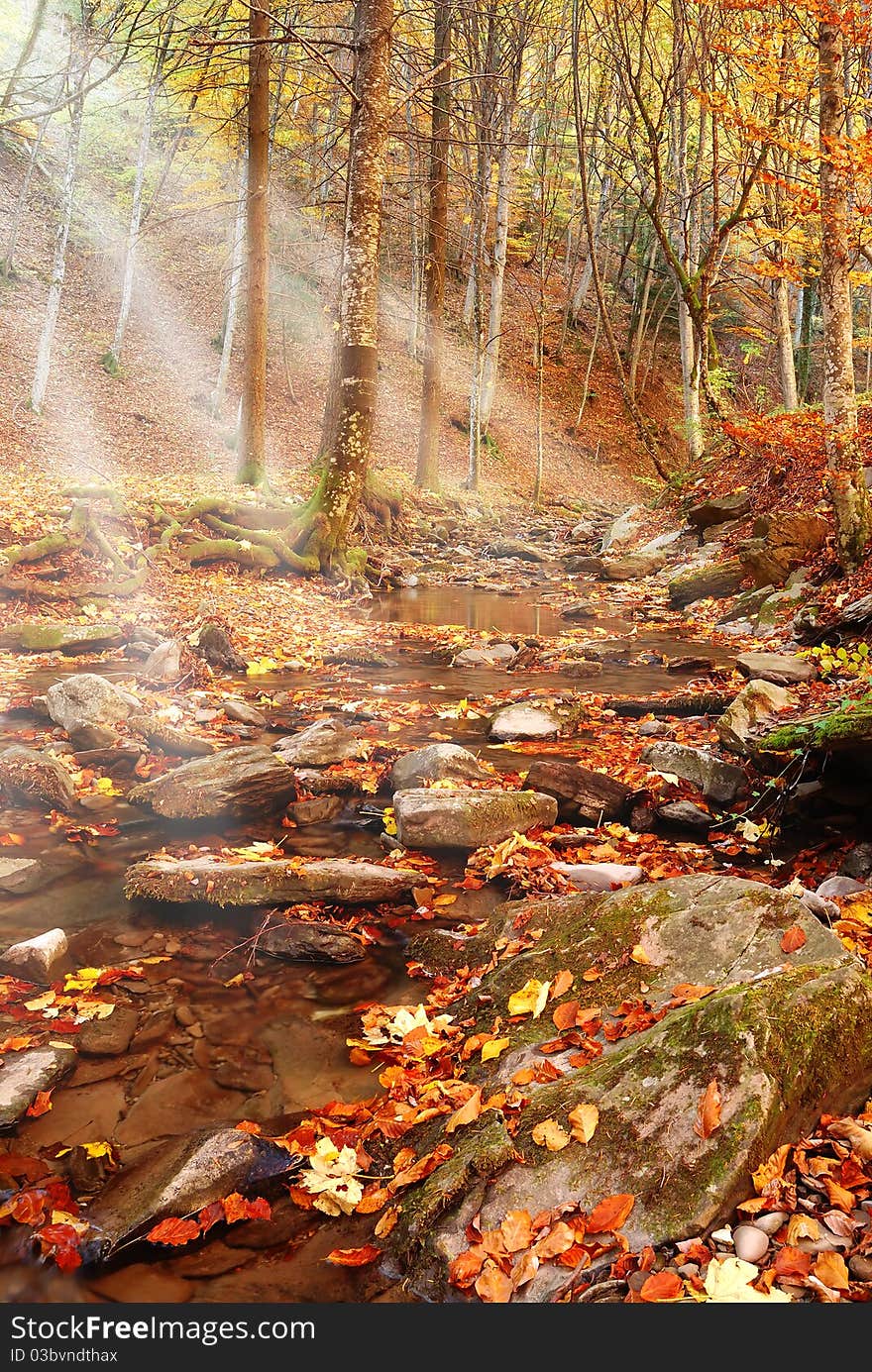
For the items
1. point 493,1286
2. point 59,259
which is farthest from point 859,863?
point 59,259

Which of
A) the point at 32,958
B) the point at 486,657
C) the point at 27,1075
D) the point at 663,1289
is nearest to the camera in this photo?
the point at 663,1289

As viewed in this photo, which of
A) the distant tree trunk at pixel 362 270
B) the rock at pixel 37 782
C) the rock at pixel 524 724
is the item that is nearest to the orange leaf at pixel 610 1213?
the rock at pixel 37 782

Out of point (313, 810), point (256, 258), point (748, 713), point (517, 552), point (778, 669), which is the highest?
point (256, 258)

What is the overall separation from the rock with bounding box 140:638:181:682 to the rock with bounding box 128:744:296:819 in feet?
8.69

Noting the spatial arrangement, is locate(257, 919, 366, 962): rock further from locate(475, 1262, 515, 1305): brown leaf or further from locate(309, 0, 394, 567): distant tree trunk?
locate(309, 0, 394, 567): distant tree trunk

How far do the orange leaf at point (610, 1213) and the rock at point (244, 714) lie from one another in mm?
5244

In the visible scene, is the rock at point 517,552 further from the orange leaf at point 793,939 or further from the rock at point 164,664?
the orange leaf at point 793,939

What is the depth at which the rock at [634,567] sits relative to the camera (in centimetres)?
1484

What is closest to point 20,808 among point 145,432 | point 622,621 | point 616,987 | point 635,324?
point 616,987

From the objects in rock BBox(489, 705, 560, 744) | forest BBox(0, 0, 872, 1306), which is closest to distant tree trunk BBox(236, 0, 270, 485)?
forest BBox(0, 0, 872, 1306)

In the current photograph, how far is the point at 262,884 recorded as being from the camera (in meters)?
4.06

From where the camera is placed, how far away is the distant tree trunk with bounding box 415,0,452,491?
17.5 meters

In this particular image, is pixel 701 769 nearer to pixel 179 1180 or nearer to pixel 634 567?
pixel 179 1180

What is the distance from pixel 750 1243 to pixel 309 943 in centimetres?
232
